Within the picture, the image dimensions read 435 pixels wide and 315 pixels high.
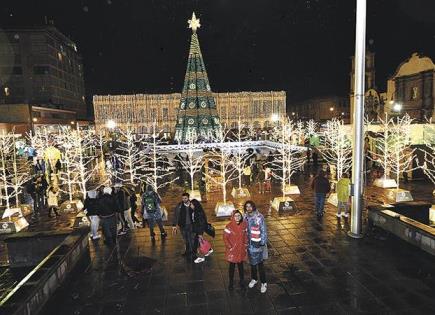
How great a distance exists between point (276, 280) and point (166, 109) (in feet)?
284

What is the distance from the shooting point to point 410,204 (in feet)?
29.2

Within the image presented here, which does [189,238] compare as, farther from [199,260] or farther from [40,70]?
[40,70]

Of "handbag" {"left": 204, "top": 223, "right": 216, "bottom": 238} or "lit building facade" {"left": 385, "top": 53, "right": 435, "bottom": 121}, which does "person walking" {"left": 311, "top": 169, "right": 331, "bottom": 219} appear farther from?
"lit building facade" {"left": 385, "top": 53, "right": 435, "bottom": 121}

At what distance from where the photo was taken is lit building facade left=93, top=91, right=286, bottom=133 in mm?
87000

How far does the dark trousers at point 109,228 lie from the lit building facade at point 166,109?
77571 mm

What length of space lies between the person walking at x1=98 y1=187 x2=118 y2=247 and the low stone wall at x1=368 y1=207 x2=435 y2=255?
6144 millimetres

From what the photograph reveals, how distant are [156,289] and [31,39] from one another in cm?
7177

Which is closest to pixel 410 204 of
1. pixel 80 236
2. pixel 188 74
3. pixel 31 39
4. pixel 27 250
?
pixel 80 236

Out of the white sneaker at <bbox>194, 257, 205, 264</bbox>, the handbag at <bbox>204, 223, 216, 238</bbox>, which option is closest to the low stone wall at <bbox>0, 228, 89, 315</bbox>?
the white sneaker at <bbox>194, 257, 205, 264</bbox>

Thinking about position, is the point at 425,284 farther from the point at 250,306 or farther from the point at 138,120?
the point at 138,120

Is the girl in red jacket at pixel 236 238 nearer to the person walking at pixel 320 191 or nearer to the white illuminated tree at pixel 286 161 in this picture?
the person walking at pixel 320 191

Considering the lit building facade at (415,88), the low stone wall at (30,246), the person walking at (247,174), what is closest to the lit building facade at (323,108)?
the lit building facade at (415,88)

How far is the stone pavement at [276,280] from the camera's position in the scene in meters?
5.35

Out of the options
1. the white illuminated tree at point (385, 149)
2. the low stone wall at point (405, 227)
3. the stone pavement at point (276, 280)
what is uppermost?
the white illuminated tree at point (385, 149)
